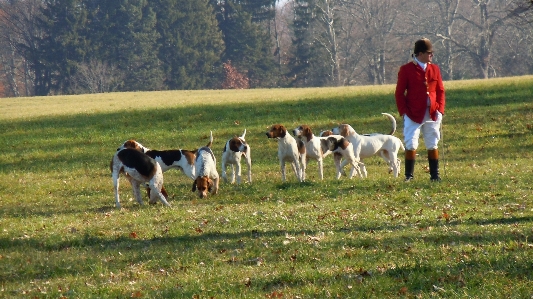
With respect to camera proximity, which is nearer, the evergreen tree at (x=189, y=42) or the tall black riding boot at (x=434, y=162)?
the tall black riding boot at (x=434, y=162)

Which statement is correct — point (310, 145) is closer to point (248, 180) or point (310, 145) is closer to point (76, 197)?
point (248, 180)

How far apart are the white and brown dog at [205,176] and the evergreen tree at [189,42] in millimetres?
63300

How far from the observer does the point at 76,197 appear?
14.3 metres

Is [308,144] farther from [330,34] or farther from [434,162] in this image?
[330,34]

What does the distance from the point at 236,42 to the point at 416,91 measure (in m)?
68.0

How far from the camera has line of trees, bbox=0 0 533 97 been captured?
245 feet

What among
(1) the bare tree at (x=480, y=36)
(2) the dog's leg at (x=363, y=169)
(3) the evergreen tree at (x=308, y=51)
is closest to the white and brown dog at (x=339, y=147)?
(2) the dog's leg at (x=363, y=169)

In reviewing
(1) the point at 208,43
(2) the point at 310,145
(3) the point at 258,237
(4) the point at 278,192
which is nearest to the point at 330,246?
(3) the point at 258,237

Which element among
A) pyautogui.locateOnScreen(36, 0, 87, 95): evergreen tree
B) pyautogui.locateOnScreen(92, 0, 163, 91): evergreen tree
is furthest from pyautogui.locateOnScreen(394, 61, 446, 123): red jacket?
pyautogui.locateOnScreen(36, 0, 87, 95): evergreen tree

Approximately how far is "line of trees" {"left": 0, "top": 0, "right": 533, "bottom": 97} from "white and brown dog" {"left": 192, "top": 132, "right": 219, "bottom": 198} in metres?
61.2

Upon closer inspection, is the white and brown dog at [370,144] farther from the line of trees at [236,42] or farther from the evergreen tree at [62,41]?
the evergreen tree at [62,41]

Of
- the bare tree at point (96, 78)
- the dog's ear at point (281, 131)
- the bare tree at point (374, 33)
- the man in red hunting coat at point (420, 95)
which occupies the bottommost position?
the dog's ear at point (281, 131)

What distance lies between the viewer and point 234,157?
15.0m

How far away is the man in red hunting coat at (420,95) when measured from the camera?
1240cm
